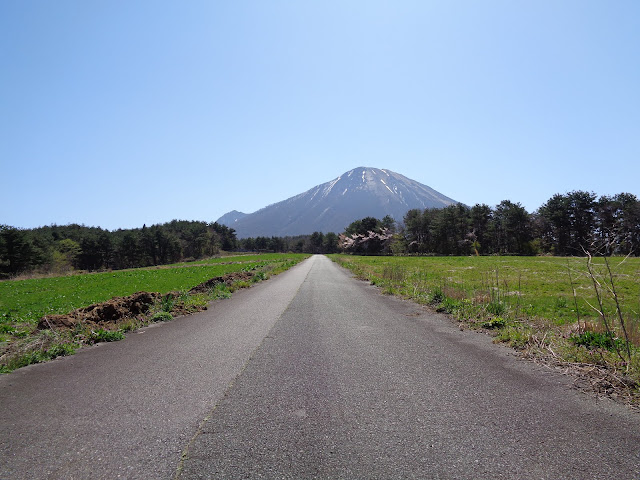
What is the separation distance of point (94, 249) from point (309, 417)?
11919cm

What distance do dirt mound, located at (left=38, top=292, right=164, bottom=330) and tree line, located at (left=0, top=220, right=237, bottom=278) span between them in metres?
64.9

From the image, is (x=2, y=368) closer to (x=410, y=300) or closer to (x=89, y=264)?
(x=410, y=300)

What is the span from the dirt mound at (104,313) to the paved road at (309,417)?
251cm

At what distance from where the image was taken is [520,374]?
5.14 m

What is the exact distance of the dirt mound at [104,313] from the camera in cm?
845

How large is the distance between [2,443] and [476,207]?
317 feet

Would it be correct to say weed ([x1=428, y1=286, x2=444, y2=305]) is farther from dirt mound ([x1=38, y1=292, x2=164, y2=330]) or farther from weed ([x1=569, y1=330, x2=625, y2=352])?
dirt mound ([x1=38, y1=292, x2=164, y2=330])

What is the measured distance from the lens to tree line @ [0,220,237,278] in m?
59.4

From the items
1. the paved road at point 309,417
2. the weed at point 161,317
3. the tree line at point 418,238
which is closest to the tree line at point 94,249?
the tree line at point 418,238

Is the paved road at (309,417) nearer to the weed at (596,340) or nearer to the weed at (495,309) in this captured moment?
the weed at (596,340)

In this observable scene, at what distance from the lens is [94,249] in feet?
327

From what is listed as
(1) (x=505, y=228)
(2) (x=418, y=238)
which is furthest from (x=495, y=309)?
(2) (x=418, y=238)

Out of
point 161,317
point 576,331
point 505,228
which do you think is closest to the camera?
point 576,331

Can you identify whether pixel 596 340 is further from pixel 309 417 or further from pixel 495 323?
pixel 309 417
